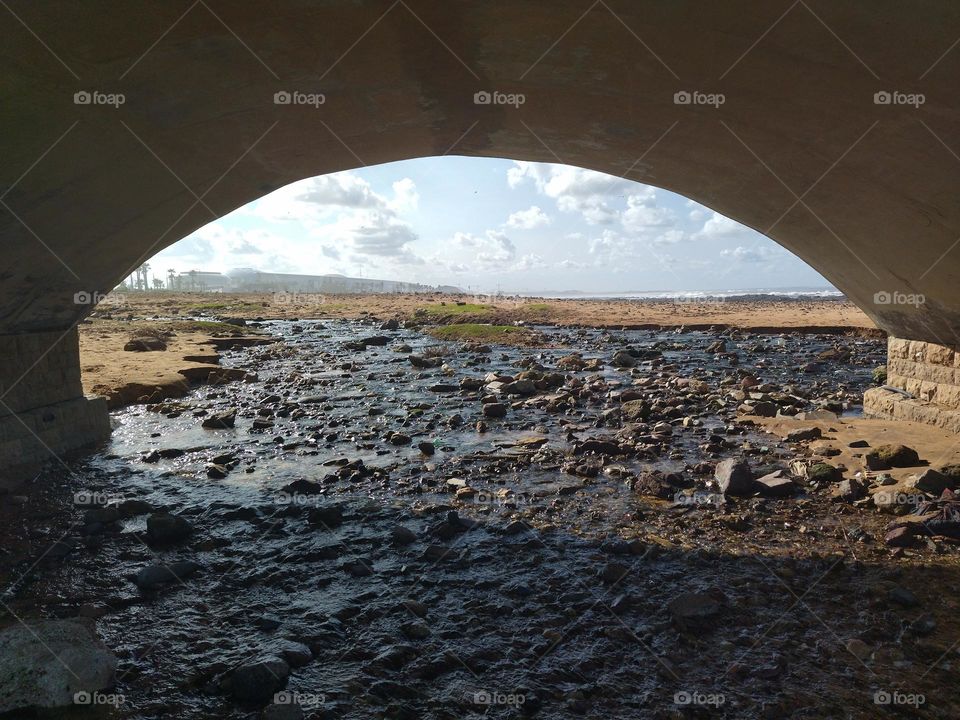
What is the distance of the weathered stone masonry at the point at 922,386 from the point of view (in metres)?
9.12

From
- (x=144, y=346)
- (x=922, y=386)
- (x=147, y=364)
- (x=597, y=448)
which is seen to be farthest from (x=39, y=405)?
(x=922, y=386)

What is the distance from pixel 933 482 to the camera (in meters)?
6.99

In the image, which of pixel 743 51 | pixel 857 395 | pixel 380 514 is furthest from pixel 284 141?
pixel 857 395

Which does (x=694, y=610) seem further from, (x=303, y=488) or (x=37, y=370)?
(x=37, y=370)

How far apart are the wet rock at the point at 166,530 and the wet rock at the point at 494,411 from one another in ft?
22.4

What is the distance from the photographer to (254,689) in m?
3.96

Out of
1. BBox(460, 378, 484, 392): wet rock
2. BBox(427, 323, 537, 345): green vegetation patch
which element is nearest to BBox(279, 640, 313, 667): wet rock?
BBox(460, 378, 484, 392): wet rock

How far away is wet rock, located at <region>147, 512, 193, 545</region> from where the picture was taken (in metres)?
6.36

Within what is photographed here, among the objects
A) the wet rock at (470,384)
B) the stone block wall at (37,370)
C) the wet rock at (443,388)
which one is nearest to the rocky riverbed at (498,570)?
the stone block wall at (37,370)

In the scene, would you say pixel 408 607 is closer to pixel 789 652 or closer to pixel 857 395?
pixel 789 652

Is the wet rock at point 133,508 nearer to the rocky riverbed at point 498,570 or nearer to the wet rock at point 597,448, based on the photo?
the rocky riverbed at point 498,570

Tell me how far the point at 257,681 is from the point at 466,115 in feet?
20.7

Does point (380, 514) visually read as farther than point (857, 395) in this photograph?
No

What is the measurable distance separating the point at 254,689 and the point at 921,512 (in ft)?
22.8
